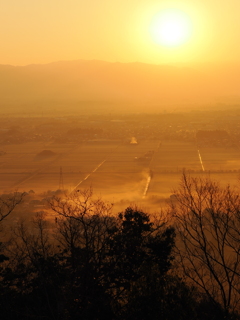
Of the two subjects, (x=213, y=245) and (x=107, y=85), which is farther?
(x=107, y=85)

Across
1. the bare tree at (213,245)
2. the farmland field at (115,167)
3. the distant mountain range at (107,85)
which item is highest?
the distant mountain range at (107,85)

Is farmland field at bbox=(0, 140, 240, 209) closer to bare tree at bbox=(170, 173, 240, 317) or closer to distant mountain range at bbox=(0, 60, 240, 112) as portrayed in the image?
bare tree at bbox=(170, 173, 240, 317)

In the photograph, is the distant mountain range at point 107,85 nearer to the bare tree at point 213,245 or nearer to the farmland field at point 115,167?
the farmland field at point 115,167

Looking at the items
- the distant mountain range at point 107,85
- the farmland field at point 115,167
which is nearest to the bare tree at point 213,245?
the farmland field at point 115,167

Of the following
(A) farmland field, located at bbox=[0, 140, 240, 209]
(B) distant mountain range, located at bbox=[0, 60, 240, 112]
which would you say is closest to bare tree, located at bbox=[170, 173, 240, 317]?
(A) farmland field, located at bbox=[0, 140, 240, 209]

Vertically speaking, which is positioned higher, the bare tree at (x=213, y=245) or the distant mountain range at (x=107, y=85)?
the distant mountain range at (x=107, y=85)

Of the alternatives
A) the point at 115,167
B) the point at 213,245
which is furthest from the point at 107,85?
the point at 213,245

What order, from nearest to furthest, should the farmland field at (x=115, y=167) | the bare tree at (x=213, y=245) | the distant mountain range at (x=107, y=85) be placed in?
1. the bare tree at (x=213, y=245)
2. the farmland field at (x=115, y=167)
3. the distant mountain range at (x=107, y=85)

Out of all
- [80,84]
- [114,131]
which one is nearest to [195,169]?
[114,131]

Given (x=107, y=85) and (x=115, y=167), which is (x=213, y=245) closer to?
(x=115, y=167)
